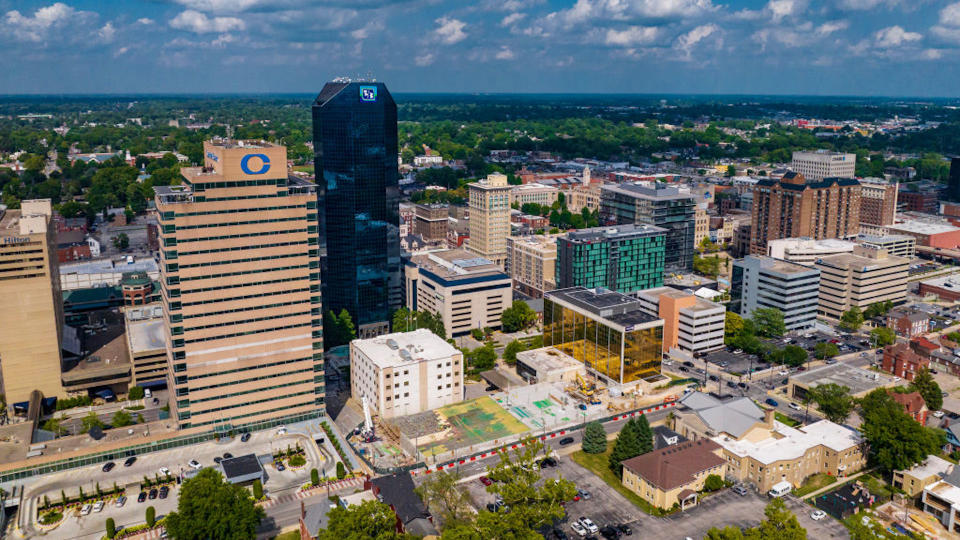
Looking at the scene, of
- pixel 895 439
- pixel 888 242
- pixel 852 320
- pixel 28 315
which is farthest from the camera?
pixel 888 242

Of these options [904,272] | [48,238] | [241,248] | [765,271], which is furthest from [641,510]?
[904,272]

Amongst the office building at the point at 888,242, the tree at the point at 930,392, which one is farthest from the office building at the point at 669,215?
the tree at the point at 930,392

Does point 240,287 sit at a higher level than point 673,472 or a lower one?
higher

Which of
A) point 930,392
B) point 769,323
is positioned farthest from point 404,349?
point 930,392

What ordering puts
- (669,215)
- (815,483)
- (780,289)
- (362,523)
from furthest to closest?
1. (669,215)
2. (780,289)
3. (815,483)
4. (362,523)

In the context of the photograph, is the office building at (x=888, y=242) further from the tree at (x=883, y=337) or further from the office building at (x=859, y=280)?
the tree at (x=883, y=337)

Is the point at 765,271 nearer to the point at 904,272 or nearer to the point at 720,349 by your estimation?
the point at 720,349

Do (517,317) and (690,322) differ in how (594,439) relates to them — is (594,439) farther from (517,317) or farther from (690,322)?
(517,317)
